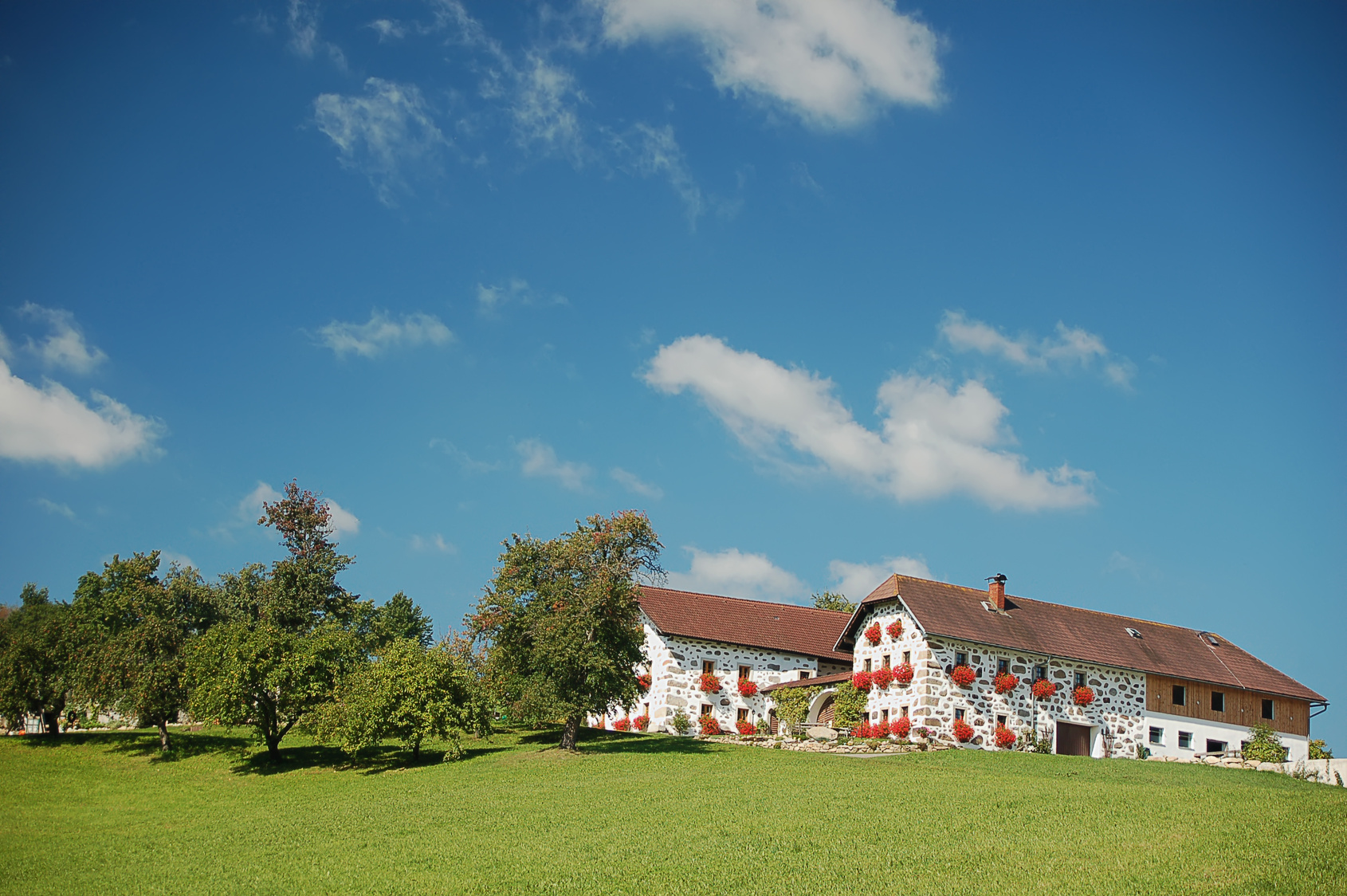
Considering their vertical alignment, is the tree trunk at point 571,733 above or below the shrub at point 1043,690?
below

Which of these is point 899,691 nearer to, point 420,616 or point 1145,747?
point 1145,747

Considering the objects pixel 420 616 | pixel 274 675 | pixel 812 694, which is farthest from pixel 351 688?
pixel 420 616

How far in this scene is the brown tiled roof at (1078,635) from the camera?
39.9 meters

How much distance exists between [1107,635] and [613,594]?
23025 mm

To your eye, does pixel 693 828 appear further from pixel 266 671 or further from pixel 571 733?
pixel 266 671

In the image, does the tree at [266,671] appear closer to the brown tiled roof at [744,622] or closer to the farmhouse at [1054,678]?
the brown tiled roof at [744,622]

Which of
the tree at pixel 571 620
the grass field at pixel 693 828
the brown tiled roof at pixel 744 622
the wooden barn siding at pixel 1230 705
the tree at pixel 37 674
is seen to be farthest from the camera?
the brown tiled roof at pixel 744 622

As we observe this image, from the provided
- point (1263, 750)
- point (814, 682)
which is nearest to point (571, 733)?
point (814, 682)

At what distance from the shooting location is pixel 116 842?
81.5 ft

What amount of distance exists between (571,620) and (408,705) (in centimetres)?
696

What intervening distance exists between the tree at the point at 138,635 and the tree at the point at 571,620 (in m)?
15.0

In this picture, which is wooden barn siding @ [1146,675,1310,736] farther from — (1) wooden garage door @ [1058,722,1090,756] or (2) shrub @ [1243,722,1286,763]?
(1) wooden garage door @ [1058,722,1090,756]

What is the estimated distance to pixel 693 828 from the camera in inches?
782

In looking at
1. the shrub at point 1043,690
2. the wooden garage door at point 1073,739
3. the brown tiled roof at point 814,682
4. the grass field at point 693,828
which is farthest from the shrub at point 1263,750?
the brown tiled roof at point 814,682
